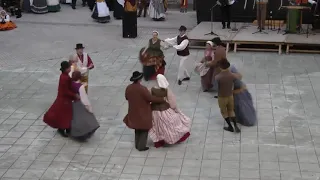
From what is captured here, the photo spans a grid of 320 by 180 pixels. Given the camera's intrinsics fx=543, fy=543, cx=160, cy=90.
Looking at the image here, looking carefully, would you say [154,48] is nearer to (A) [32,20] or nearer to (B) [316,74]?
(B) [316,74]

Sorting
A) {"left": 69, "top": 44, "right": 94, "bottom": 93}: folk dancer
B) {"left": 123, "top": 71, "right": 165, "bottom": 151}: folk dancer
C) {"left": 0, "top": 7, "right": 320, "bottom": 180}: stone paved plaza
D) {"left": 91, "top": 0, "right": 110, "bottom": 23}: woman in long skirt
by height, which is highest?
{"left": 91, "top": 0, "right": 110, "bottom": 23}: woman in long skirt

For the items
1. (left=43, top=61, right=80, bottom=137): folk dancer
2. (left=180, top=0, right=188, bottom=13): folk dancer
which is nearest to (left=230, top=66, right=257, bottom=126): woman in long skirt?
(left=43, top=61, right=80, bottom=137): folk dancer

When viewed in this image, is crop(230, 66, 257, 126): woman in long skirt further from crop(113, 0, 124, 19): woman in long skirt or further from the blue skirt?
crop(113, 0, 124, 19): woman in long skirt

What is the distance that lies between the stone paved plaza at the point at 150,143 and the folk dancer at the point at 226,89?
0.47 meters

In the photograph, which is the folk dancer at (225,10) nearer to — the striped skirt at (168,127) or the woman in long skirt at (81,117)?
the striped skirt at (168,127)

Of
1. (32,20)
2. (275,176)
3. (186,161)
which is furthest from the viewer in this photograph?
(32,20)

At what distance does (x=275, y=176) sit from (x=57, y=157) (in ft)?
12.6

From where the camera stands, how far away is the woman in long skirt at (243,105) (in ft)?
34.7

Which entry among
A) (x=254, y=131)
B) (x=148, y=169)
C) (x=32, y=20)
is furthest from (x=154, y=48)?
(x=32, y=20)

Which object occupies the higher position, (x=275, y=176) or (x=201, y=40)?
(x=201, y=40)

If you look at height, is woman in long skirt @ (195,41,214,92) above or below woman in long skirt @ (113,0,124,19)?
below

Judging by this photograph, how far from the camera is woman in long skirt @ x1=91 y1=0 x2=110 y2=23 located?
21.3 meters

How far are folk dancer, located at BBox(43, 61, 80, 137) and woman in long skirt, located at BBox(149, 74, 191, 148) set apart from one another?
152 cm

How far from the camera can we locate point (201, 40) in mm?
16828
